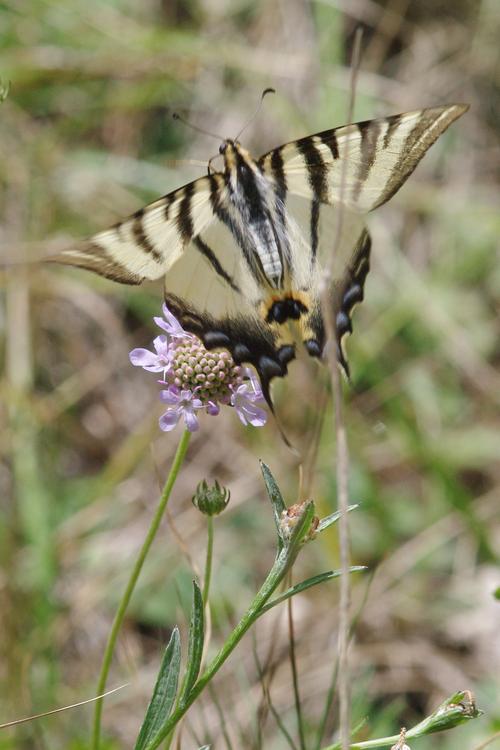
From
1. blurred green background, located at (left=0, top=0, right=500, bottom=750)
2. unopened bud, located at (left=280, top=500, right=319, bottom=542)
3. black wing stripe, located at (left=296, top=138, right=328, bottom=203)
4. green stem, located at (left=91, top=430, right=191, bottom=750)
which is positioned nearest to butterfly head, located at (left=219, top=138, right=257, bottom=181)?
black wing stripe, located at (left=296, top=138, right=328, bottom=203)

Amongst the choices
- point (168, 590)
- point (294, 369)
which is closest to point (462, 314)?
point (294, 369)

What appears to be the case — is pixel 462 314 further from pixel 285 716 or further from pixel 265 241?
pixel 265 241

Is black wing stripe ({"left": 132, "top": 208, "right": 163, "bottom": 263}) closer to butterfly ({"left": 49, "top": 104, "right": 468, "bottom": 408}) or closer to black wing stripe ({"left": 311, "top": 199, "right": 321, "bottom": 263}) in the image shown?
butterfly ({"left": 49, "top": 104, "right": 468, "bottom": 408})

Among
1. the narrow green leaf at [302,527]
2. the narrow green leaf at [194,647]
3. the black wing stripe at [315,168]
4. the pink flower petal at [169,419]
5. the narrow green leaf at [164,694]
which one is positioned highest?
the black wing stripe at [315,168]

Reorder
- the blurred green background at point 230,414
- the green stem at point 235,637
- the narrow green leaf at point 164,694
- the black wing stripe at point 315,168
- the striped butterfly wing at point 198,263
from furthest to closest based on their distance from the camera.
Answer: the blurred green background at point 230,414
the black wing stripe at point 315,168
the striped butterfly wing at point 198,263
the narrow green leaf at point 164,694
the green stem at point 235,637

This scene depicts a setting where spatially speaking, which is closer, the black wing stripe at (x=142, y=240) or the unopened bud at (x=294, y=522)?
the unopened bud at (x=294, y=522)

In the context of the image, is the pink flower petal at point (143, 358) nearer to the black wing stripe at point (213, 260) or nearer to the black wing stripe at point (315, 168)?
the black wing stripe at point (213, 260)

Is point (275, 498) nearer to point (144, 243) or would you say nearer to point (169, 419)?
point (169, 419)

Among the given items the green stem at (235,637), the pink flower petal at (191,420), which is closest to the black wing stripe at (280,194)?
the pink flower petal at (191,420)
